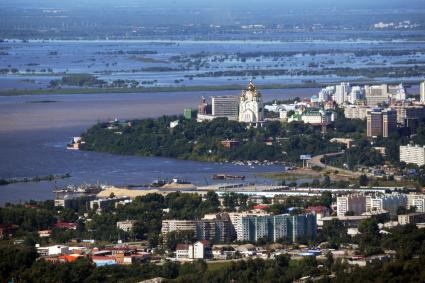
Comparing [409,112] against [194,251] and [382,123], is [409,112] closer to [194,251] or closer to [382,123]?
[382,123]

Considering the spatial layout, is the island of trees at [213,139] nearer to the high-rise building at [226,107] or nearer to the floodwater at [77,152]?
the floodwater at [77,152]

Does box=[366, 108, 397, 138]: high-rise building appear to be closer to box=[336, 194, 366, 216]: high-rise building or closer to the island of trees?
the island of trees

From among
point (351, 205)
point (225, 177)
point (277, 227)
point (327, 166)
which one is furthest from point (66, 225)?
point (327, 166)

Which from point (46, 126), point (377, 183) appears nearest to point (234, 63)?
point (46, 126)

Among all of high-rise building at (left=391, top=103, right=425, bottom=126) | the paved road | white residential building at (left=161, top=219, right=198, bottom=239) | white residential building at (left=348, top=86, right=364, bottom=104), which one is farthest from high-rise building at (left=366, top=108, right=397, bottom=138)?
white residential building at (left=161, top=219, right=198, bottom=239)

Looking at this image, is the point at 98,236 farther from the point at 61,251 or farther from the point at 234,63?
the point at 234,63

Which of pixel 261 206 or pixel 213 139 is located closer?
pixel 261 206
